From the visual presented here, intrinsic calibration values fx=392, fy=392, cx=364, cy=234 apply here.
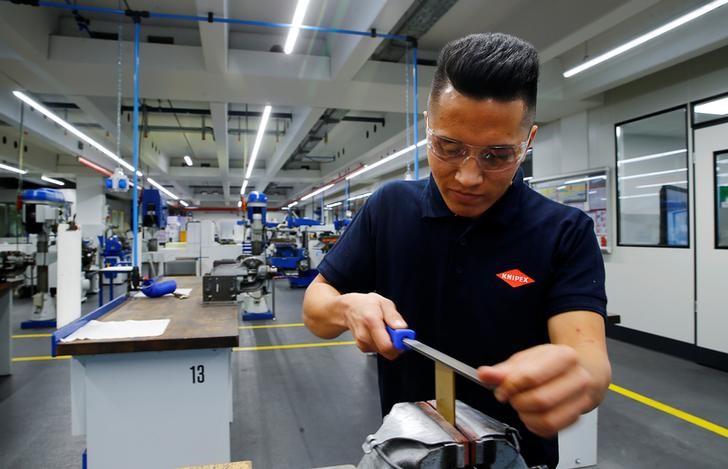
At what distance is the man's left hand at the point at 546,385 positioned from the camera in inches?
19.8

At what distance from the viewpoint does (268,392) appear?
3.31 m

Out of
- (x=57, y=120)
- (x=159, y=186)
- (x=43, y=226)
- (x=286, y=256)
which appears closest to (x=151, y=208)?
(x=43, y=226)

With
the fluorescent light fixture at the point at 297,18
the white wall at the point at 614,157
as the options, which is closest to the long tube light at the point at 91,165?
the fluorescent light fixture at the point at 297,18

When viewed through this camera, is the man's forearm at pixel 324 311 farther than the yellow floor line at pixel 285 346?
No

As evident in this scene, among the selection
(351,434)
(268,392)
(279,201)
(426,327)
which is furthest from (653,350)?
(279,201)

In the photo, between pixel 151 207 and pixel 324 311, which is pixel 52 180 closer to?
pixel 151 207

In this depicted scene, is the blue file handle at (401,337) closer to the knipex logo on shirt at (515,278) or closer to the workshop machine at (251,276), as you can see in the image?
Result: the knipex logo on shirt at (515,278)

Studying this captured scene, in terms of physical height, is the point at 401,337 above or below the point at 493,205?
below

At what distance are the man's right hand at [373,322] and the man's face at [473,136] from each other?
279 millimetres

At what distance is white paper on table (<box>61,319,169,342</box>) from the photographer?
66.2 inches

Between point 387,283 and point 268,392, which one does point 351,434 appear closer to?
point 268,392

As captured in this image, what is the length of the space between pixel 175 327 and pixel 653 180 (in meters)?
4.85

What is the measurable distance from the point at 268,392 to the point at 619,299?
13.5 ft

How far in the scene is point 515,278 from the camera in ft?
2.65
